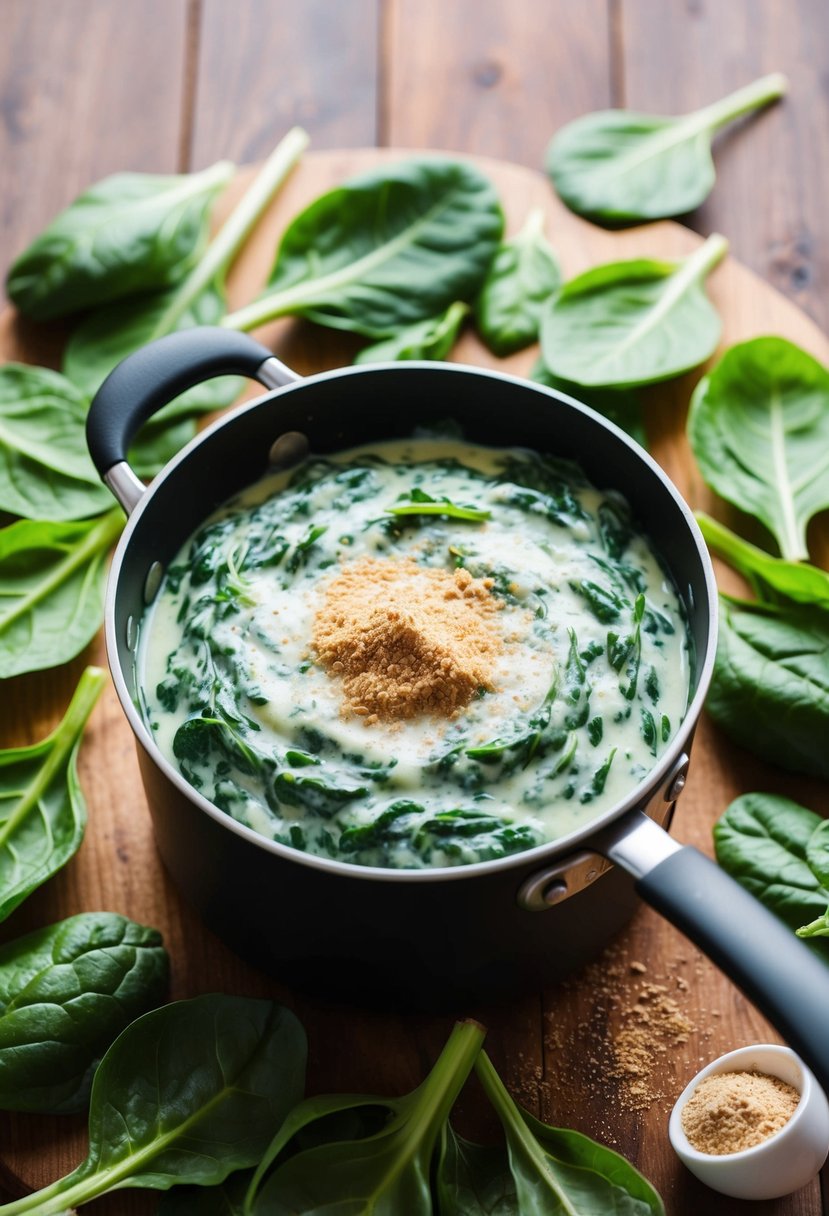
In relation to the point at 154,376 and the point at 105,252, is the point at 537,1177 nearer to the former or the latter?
the point at 154,376

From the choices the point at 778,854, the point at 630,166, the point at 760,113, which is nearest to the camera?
the point at 778,854

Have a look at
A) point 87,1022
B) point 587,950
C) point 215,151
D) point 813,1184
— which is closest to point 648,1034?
point 587,950

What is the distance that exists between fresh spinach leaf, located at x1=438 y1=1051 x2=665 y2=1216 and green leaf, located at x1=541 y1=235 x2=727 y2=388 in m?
1.37

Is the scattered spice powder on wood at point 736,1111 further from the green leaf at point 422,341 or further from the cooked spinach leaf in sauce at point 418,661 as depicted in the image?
the green leaf at point 422,341

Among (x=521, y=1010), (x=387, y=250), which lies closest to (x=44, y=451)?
(x=387, y=250)

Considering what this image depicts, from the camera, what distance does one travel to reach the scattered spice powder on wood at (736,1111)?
5.81 ft

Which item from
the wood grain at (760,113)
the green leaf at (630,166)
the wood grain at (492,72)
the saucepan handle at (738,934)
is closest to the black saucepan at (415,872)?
the saucepan handle at (738,934)

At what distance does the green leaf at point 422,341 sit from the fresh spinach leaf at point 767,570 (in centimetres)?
62

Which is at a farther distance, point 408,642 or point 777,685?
point 777,685

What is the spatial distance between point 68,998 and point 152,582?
68 cm

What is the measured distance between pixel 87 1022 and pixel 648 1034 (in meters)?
0.83

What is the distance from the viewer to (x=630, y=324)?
2.65 metres

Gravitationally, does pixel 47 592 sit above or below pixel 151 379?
below

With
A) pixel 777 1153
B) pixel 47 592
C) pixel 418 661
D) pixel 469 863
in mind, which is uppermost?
pixel 418 661
